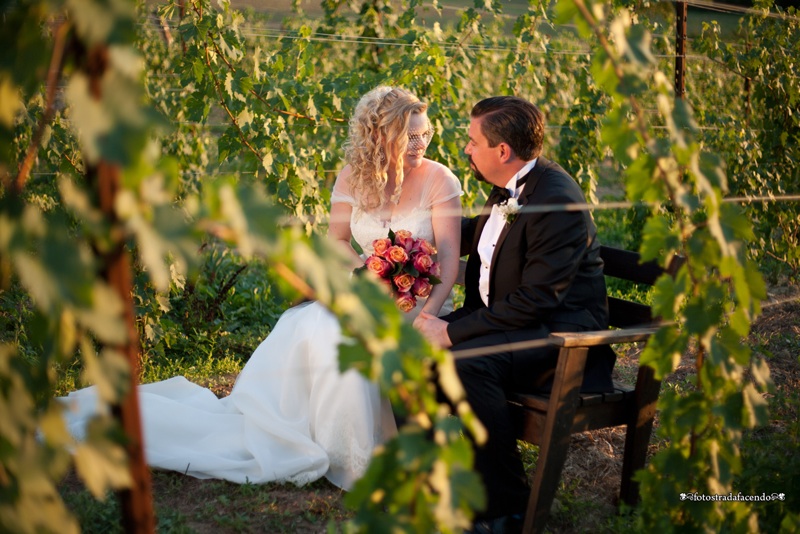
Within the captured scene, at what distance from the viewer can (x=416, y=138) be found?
12.5 feet

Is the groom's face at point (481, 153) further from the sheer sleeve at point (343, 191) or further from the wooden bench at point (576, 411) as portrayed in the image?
the sheer sleeve at point (343, 191)

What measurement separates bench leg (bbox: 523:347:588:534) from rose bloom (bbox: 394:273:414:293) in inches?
35.7

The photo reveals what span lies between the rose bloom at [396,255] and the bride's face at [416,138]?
0.61 m

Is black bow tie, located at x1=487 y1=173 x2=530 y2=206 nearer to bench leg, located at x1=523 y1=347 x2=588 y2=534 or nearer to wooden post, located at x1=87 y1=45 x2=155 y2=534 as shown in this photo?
bench leg, located at x1=523 y1=347 x2=588 y2=534

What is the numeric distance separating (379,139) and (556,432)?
1657 mm

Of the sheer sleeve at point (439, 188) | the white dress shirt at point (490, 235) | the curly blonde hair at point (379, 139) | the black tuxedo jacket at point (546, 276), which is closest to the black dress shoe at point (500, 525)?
the black tuxedo jacket at point (546, 276)

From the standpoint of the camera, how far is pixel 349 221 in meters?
4.05

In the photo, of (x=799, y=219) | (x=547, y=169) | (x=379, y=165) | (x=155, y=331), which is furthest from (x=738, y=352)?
(x=799, y=219)

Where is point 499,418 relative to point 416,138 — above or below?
below

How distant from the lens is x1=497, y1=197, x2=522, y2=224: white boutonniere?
3078mm

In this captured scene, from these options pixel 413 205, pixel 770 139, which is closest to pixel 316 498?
pixel 413 205

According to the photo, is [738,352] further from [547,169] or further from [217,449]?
[217,449]

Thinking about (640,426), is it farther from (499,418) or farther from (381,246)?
(381,246)

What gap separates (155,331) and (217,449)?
3.42 ft
